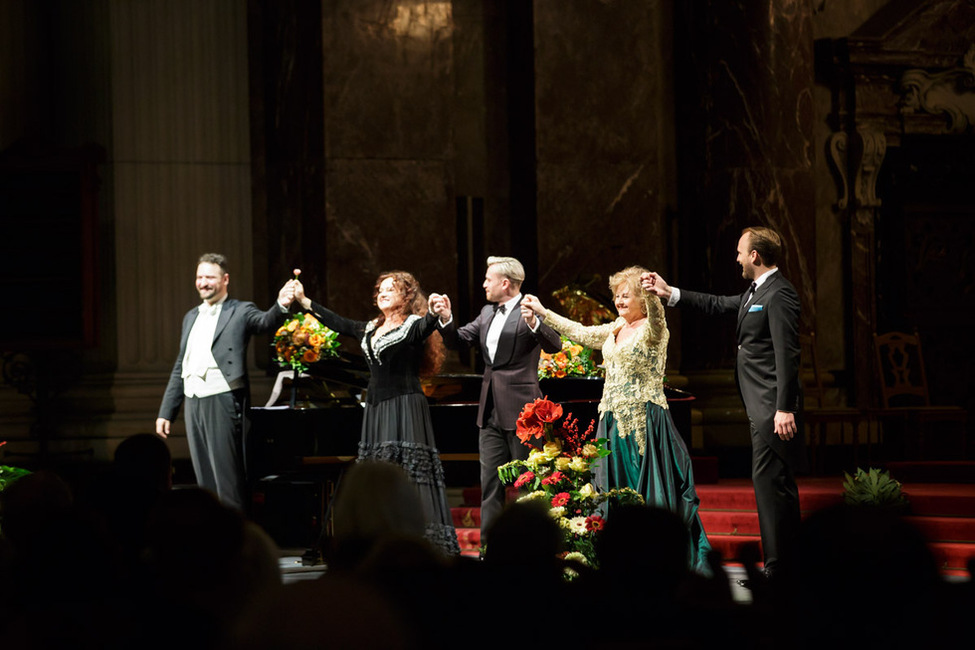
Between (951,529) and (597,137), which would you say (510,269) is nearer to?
(951,529)

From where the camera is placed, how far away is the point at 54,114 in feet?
32.3

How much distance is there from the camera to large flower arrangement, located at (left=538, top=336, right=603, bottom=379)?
8031 mm

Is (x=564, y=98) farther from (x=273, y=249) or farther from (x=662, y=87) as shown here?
(x=273, y=249)

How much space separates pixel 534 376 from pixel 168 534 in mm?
4827

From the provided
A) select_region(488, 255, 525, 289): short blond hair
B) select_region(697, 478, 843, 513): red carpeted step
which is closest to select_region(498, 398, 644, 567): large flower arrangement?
select_region(488, 255, 525, 289): short blond hair

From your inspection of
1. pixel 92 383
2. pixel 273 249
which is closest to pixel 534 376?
pixel 273 249

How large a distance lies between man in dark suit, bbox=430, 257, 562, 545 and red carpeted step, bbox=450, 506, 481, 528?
134 centimetres

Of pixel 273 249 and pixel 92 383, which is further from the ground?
pixel 273 249

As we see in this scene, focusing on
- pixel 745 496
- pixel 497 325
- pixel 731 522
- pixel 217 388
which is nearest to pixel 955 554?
pixel 731 522

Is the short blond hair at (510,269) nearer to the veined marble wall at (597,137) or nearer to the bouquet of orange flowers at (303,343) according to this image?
the bouquet of orange flowers at (303,343)

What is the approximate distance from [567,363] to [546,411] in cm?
203

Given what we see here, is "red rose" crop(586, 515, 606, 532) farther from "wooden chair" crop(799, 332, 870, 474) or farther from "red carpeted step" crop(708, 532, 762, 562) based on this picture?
"wooden chair" crop(799, 332, 870, 474)

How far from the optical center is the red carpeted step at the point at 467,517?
8445 mm

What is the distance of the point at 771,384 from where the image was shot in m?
6.14
